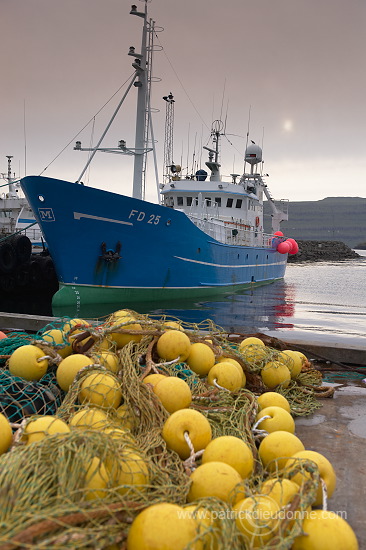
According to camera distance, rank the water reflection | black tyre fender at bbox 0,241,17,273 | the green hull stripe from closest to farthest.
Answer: the water reflection < the green hull stripe < black tyre fender at bbox 0,241,17,273

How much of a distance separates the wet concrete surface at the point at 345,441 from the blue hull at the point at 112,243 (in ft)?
29.9

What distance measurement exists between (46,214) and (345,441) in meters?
10.5

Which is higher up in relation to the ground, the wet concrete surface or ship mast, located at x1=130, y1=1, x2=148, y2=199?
ship mast, located at x1=130, y1=1, x2=148, y2=199

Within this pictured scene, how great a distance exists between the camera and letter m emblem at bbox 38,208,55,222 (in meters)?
11.8

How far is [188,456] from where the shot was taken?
2139mm

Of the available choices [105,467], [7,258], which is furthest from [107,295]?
[105,467]

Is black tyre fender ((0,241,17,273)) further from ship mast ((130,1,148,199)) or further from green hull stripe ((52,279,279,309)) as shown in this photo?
ship mast ((130,1,148,199))

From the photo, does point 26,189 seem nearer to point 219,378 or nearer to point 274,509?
point 219,378

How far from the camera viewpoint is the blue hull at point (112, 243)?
11734 mm

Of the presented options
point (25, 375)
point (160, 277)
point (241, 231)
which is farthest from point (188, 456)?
point (241, 231)

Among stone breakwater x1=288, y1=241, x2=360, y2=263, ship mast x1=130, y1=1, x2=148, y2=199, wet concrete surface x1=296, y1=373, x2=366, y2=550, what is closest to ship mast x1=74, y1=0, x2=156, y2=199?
ship mast x1=130, y1=1, x2=148, y2=199

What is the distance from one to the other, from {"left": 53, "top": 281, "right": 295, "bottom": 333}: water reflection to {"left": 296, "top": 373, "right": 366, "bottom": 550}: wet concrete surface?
6473 mm

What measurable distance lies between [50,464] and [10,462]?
0.13 meters

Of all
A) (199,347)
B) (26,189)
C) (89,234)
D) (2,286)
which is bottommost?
(2,286)
